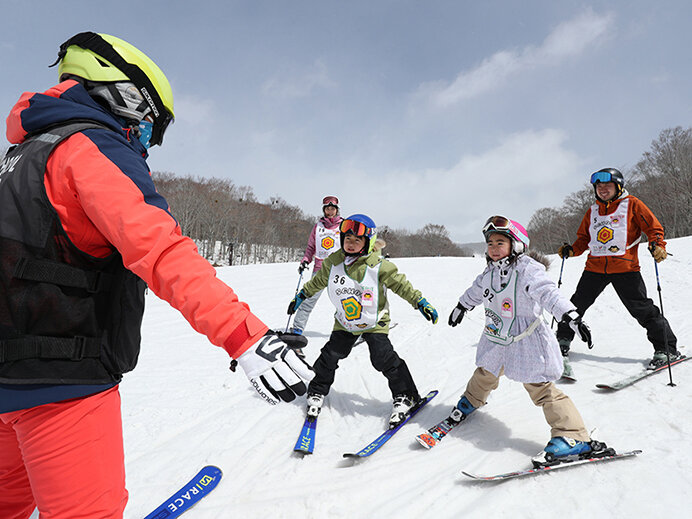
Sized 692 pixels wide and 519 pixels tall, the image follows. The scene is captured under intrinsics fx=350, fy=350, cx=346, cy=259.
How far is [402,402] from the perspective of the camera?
3.45m

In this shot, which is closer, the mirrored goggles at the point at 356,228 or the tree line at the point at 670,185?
the mirrored goggles at the point at 356,228

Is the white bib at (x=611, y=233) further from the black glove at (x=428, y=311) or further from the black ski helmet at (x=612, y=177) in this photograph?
the black glove at (x=428, y=311)

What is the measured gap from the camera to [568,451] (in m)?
2.47

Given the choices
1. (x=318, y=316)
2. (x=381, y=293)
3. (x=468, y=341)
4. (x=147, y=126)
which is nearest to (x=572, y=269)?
(x=468, y=341)

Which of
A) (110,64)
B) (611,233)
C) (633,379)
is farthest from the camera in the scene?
(611,233)

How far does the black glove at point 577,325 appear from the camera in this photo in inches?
97.7

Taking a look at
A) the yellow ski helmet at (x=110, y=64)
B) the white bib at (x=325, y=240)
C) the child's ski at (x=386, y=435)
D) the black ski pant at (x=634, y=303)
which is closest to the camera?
the yellow ski helmet at (x=110, y=64)

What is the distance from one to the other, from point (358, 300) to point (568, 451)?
2.07 meters

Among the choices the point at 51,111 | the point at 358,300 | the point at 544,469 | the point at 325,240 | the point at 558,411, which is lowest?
the point at 544,469

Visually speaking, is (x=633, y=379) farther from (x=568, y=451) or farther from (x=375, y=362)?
(x=375, y=362)

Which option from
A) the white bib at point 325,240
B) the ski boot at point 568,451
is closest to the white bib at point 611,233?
the ski boot at point 568,451

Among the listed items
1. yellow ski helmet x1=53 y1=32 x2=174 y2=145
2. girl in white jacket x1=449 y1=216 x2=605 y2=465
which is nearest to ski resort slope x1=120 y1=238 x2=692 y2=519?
girl in white jacket x1=449 y1=216 x2=605 y2=465

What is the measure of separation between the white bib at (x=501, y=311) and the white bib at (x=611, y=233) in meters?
2.46

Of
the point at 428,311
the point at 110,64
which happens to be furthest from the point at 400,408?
the point at 110,64
